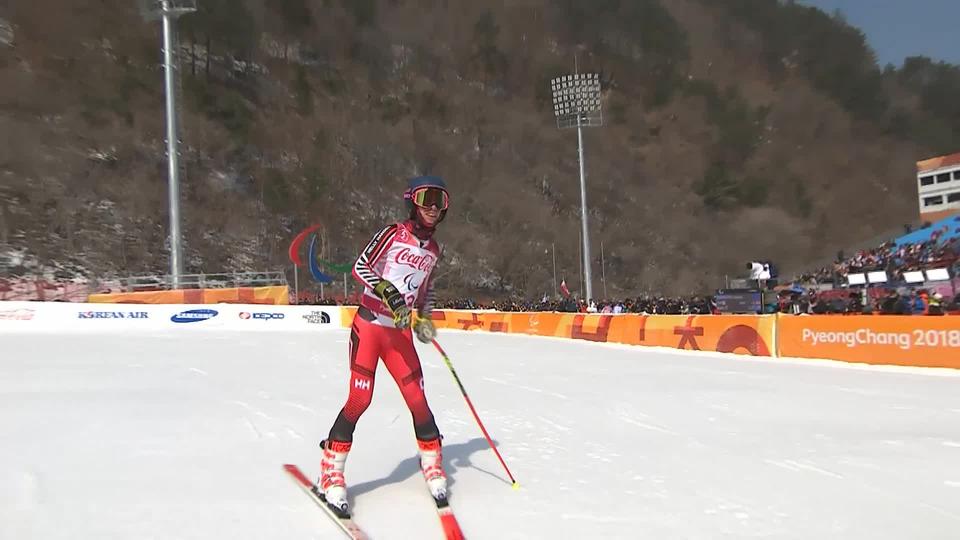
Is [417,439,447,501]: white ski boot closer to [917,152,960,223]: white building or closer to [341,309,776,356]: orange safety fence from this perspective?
[341,309,776,356]: orange safety fence

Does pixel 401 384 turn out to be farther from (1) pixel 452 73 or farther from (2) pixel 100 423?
(1) pixel 452 73

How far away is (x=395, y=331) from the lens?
4.62 meters

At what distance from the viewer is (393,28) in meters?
77.8

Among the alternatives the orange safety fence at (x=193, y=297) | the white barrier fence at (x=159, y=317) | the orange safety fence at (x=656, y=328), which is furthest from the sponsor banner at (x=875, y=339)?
the orange safety fence at (x=193, y=297)

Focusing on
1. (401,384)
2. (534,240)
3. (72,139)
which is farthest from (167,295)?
(534,240)

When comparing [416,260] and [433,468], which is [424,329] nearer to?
[416,260]

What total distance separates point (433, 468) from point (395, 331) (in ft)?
2.95

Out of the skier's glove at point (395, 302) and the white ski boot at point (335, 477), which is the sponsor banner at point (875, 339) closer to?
the skier's glove at point (395, 302)

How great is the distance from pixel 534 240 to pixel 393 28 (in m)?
30.7

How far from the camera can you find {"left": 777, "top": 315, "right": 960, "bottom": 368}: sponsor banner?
11633 mm

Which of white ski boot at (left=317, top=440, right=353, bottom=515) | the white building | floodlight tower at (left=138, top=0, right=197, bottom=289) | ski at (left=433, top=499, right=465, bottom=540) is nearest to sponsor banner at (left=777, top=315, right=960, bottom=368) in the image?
ski at (left=433, top=499, right=465, bottom=540)

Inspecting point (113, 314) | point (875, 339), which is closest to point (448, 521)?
point (875, 339)

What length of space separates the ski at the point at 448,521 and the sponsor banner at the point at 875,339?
10.3 metres

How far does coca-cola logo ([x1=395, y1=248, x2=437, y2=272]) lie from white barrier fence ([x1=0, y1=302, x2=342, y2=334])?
20165 mm
